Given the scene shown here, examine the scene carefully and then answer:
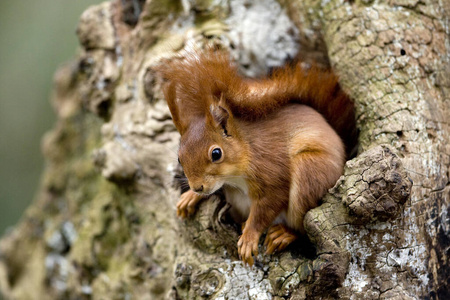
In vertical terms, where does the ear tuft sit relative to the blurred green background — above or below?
above

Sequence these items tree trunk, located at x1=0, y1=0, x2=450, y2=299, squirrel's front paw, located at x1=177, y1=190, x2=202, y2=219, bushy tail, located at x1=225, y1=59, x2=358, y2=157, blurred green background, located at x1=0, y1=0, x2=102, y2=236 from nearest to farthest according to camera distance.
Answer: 1. tree trunk, located at x1=0, y1=0, x2=450, y2=299
2. bushy tail, located at x1=225, y1=59, x2=358, y2=157
3. squirrel's front paw, located at x1=177, y1=190, x2=202, y2=219
4. blurred green background, located at x1=0, y1=0, x2=102, y2=236

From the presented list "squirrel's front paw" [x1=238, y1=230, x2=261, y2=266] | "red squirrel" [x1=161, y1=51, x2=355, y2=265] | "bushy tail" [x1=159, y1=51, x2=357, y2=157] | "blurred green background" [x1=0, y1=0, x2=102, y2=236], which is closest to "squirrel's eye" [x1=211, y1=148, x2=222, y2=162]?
"red squirrel" [x1=161, y1=51, x2=355, y2=265]

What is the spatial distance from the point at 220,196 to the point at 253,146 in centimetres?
28

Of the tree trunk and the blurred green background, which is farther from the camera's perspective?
the blurred green background

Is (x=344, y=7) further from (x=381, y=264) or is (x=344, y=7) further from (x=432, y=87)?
(x=381, y=264)

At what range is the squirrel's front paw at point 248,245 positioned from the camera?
1386 mm

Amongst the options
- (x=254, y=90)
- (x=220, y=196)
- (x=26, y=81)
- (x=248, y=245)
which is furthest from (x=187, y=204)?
(x=26, y=81)

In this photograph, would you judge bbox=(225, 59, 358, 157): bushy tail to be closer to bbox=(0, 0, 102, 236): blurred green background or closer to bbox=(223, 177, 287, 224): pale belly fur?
bbox=(223, 177, 287, 224): pale belly fur

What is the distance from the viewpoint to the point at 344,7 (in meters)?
1.79

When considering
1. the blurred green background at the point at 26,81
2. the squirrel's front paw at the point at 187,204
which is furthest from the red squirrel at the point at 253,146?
the blurred green background at the point at 26,81

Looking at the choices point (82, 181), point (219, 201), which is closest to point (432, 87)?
point (219, 201)

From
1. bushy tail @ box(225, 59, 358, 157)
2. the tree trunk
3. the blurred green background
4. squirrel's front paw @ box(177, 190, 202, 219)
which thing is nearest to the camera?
the tree trunk

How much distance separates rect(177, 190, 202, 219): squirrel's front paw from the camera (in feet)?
5.22

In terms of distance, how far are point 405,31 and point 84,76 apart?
4.96 ft
